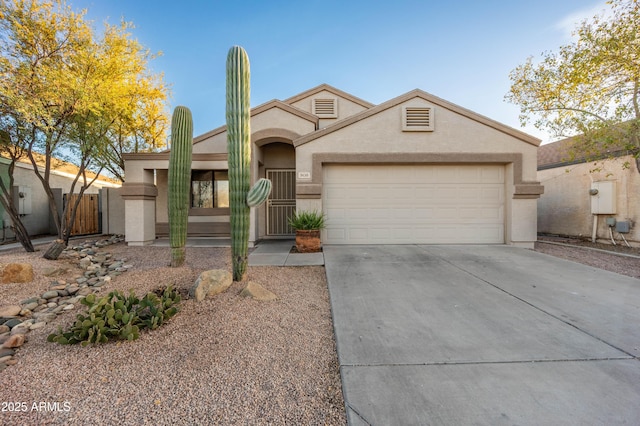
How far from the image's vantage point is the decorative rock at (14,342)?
262cm

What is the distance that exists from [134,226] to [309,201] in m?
5.54

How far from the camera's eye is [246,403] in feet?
6.08

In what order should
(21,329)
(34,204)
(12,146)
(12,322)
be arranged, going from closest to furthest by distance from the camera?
(21,329) < (12,322) < (12,146) < (34,204)

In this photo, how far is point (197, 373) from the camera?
86.0 inches

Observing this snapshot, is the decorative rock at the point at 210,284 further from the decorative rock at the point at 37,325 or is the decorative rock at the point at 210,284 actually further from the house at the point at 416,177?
the house at the point at 416,177

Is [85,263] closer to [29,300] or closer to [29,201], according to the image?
[29,300]

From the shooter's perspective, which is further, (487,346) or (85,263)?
(85,263)

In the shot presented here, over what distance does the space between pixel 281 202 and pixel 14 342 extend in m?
7.25

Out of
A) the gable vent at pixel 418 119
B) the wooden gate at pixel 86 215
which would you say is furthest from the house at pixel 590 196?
the wooden gate at pixel 86 215

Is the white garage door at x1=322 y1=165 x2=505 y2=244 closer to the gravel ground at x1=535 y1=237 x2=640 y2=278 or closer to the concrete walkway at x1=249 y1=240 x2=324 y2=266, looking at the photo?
the concrete walkway at x1=249 y1=240 x2=324 y2=266

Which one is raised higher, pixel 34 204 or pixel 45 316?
pixel 34 204

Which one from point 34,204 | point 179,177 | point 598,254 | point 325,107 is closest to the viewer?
point 179,177

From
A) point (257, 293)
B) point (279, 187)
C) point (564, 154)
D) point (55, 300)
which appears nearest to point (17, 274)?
point (55, 300)

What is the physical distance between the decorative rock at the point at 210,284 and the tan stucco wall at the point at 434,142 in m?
4.02
